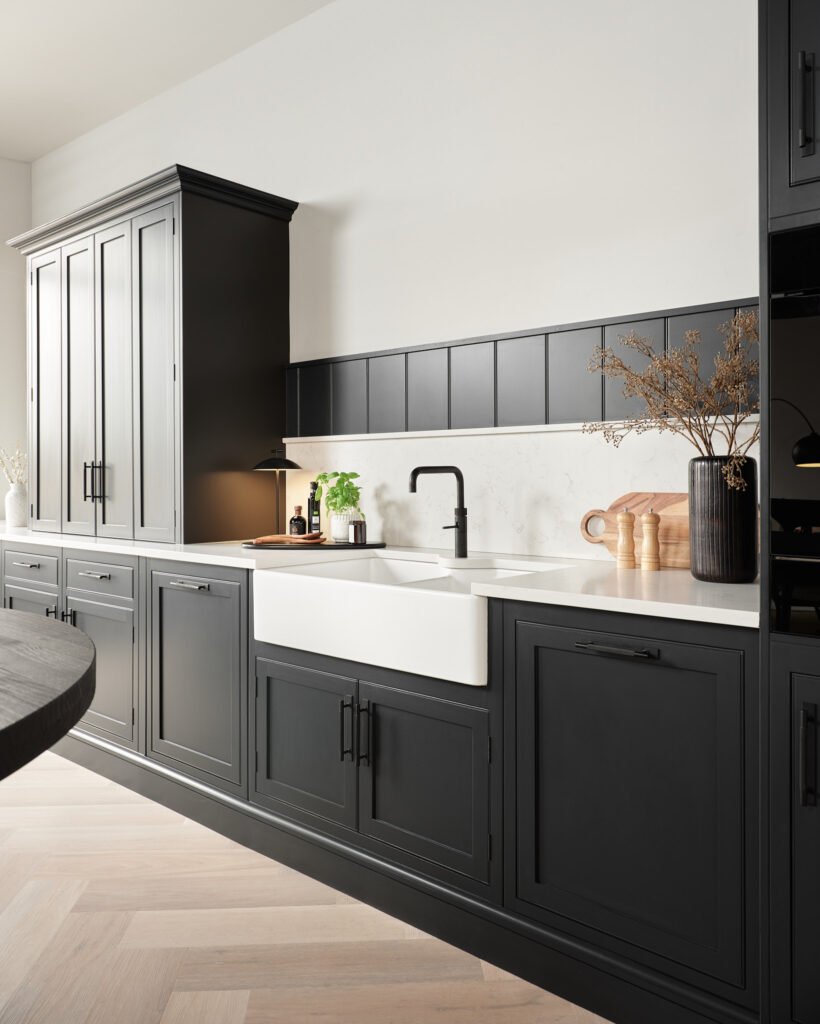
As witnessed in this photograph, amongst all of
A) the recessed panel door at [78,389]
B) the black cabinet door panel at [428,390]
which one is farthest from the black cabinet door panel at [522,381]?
the recessed panel door at [78,389]

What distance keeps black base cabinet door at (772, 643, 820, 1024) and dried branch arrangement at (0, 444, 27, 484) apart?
417 cm

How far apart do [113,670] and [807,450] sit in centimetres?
269

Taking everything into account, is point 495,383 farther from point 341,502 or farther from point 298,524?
point 298,524

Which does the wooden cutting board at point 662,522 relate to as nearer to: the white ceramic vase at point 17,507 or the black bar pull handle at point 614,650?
the black bar pull handle at point 614,650

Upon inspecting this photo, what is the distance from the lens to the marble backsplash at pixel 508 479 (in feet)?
8.28

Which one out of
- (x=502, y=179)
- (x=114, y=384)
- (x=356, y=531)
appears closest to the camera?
(x=502, y=179)

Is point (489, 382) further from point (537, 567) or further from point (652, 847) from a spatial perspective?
point (652, 847)

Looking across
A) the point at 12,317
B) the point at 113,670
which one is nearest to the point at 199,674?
the point at 113,670

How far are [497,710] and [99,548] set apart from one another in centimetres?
195

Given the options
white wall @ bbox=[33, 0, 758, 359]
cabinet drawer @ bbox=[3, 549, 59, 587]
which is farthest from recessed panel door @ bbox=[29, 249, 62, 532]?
white wall @ bbox=[33, 0, 758, 359]

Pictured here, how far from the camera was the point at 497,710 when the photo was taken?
6.59 ft

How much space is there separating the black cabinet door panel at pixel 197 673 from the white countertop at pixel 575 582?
0.14m

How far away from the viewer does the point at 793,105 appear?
1553mm

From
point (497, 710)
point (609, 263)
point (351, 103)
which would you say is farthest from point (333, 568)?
point (351, 103)
